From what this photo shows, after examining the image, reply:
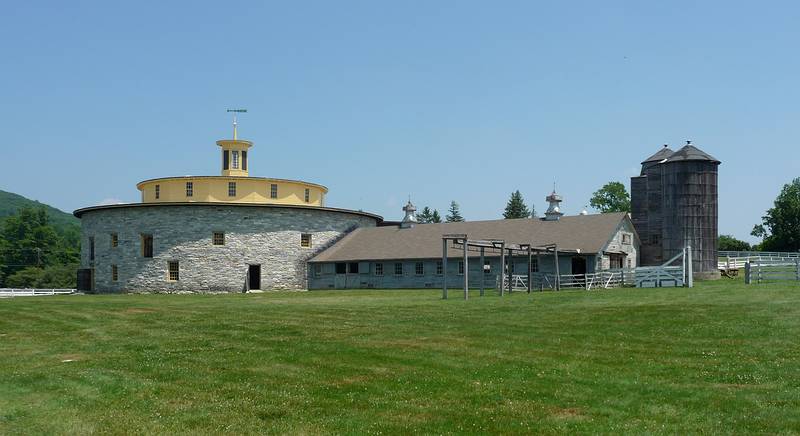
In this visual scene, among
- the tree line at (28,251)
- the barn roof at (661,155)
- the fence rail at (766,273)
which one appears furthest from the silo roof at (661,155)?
the tree line at (28,251)

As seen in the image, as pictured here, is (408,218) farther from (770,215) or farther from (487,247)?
(770,215)

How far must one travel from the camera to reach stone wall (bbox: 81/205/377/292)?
179 ft

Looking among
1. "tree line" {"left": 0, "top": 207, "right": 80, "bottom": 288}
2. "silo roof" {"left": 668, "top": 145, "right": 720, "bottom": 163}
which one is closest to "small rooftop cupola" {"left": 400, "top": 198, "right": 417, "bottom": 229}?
"silo roof" {"left": 668, "top": 145, "right": 720, "bottom": 163}

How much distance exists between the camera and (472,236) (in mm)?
54625

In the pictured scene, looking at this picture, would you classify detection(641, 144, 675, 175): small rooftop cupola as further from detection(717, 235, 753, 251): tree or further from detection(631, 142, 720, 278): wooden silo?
detection(717, 235, 753, 251): tree

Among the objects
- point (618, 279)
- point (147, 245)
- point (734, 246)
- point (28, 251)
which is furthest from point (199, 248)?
point (28, 251)

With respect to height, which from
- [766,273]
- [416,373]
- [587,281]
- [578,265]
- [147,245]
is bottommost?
[416,373]

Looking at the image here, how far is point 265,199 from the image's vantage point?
58.4m

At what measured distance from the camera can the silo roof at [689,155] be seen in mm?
50781

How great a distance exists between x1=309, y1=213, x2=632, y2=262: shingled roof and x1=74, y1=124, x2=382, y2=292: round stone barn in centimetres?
252

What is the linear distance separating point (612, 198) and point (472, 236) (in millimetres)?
56370

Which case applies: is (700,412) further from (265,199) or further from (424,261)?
(265,199)

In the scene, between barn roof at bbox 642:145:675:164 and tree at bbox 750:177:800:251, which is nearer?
barn roof at bbox 642:145:675:164

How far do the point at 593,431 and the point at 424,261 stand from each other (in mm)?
41995
